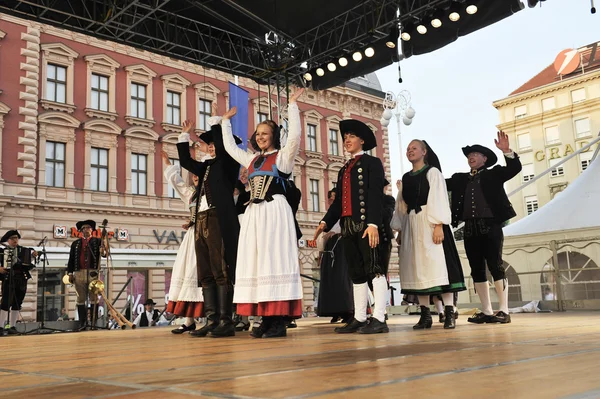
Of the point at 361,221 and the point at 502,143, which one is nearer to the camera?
the point at 361,221

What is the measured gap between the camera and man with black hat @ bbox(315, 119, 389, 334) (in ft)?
16.4

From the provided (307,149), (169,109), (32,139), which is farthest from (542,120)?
(32,139)

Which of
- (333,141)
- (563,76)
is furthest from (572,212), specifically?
(563,76)

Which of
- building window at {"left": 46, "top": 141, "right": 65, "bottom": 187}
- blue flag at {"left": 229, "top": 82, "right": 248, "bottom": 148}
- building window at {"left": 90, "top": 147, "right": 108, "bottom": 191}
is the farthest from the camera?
building window at {"left": 90, "top": 147, "right": 108, "bottom": 191}

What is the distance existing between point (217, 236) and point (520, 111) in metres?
52.6

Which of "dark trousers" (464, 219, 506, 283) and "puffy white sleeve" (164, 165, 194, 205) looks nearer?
"dark trousers" (464, 219, 506, 283)

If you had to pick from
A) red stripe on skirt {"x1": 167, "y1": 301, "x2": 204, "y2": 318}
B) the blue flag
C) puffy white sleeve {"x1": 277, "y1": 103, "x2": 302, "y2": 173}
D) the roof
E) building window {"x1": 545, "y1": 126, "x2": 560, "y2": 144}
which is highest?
the roof

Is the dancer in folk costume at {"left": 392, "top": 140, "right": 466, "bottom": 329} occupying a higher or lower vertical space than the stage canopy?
lower

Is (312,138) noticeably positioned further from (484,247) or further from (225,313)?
(225,313)

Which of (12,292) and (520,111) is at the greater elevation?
(520,111)

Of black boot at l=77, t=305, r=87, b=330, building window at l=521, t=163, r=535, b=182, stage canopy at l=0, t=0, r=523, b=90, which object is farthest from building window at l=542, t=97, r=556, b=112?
black boot at l=77, t=305, r=87, b=330

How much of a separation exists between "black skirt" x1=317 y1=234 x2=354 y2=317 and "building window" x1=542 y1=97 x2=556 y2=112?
48.9 meters

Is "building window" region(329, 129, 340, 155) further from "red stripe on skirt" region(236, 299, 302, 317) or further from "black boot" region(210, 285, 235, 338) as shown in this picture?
"red stripe on skirt" region(236, 299, 302, 317)

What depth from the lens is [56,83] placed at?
73.9ft
